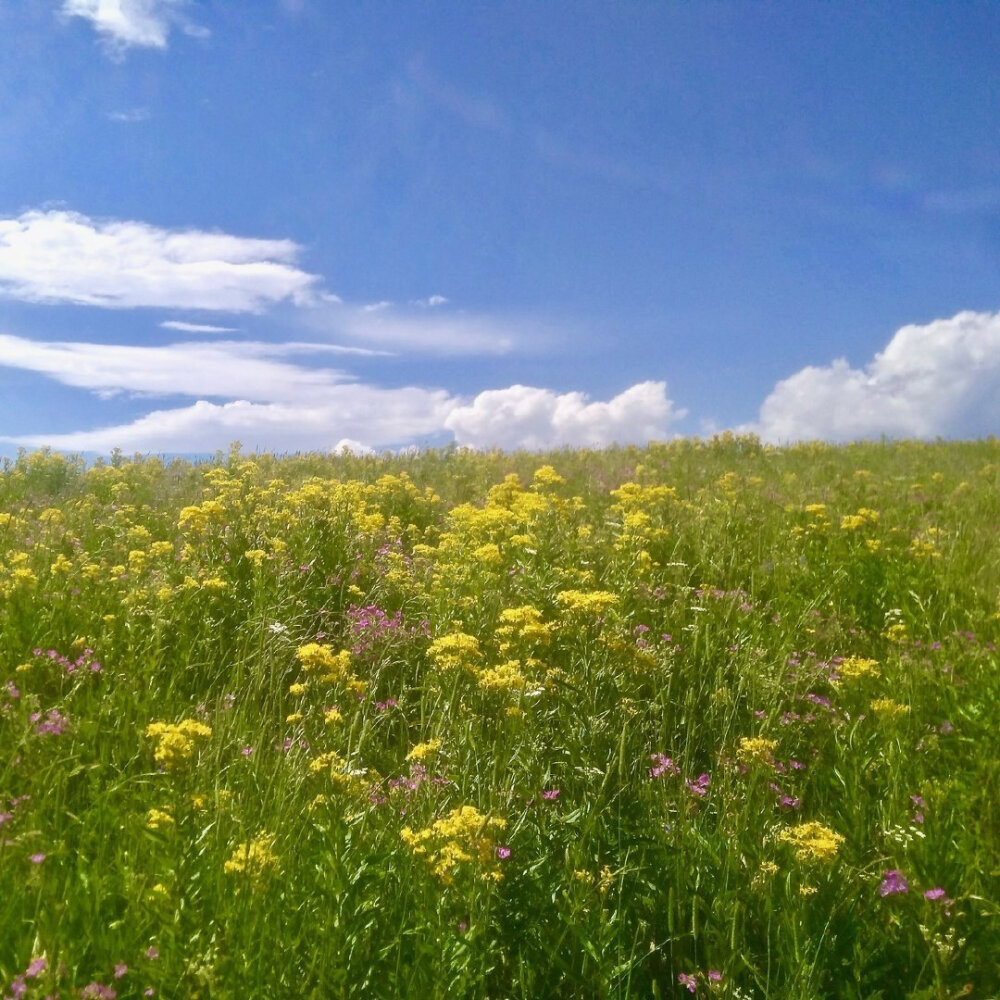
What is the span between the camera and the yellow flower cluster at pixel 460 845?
2156 mm

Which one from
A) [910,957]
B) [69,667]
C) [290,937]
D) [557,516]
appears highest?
[557,516]

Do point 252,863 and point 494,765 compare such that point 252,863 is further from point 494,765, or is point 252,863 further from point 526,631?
point 526,631

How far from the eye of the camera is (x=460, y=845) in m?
2.21

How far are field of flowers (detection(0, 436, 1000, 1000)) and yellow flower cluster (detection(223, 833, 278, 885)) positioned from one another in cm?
1

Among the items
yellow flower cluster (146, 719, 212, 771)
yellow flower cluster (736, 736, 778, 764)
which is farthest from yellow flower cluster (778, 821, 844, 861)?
yellow flower cluster (146, 719, 212, 771)

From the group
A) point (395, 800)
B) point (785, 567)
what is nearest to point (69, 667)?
point (395, 800)

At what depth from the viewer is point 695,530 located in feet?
22.3

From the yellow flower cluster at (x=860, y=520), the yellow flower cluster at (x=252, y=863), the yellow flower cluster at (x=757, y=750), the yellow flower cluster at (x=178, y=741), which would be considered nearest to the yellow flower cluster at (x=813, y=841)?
the yellow flower cluster at (x=757, y=750)

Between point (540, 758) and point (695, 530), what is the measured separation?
4.01 meters

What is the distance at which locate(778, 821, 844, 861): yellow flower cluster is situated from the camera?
2480mm

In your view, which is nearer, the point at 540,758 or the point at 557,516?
the point at 540,758

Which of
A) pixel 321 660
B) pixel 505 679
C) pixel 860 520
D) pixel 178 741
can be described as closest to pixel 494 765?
pixel 505 679

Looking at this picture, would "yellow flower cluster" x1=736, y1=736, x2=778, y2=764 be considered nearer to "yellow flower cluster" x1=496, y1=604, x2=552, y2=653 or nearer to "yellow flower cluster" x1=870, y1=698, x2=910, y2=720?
"yellow flower cluster" x1=870, y1=698, x2=910, y2=720

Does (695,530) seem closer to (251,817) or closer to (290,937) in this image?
(251,817)
